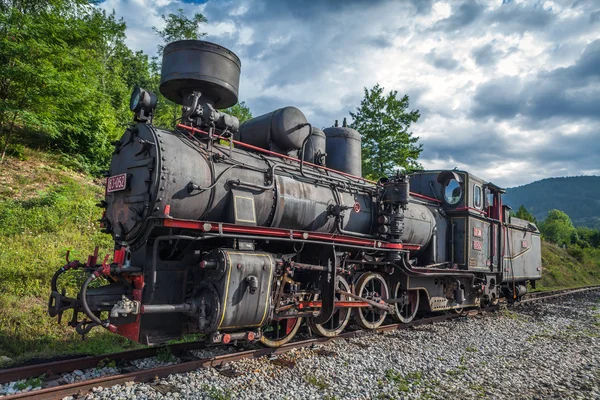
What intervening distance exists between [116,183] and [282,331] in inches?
141

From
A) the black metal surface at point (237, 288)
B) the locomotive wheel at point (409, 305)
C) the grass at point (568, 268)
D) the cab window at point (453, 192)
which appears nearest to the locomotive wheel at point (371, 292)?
the locomotive wheel at point (409, 305)

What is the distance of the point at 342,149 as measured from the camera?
364 inches

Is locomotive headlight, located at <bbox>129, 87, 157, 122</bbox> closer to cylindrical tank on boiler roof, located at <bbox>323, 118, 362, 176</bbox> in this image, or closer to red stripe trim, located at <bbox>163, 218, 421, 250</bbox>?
red stripe trim, located at <bbox>163, 218, 421, 250</bbox>

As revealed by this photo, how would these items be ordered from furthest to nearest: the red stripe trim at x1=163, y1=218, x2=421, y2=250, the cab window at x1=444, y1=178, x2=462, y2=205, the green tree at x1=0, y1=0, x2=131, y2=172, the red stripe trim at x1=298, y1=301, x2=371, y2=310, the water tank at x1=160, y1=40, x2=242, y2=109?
the green tree at x1=0, y1=0, x2=131, y2=172, the cab window at x1=444, y1=178, x2=462, y2=205, the red stripe trim at x1=298, y1=301, x2=371, y2=310, the water tank at x1=160, y1=40, x2=242, y2=109, the red stripe trim at x1=163, y1=218, x2=421, y2=250

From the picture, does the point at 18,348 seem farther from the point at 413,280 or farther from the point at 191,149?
the point at 413,280

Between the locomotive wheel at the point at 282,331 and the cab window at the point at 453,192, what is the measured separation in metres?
6.10

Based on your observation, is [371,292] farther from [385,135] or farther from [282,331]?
[385,135]

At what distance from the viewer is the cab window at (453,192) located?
1076 centimetres

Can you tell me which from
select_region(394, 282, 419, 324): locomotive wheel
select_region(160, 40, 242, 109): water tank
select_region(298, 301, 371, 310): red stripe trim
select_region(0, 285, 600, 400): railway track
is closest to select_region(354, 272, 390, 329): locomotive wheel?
select_region(298, 301, 371, 310): red stripe trim

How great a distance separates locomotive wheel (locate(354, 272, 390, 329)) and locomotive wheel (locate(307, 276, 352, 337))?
0.39 metres

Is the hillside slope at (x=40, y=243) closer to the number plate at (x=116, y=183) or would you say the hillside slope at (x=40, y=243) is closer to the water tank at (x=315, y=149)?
the number plate at (x=116, y=183)

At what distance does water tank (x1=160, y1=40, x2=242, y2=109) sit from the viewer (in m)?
6.12

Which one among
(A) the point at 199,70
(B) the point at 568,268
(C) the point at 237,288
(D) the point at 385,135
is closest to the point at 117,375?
(C) the point at 237,288

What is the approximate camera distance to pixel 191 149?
5.52m
